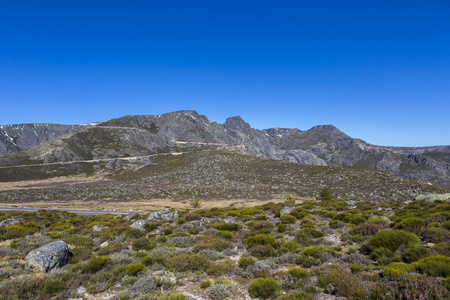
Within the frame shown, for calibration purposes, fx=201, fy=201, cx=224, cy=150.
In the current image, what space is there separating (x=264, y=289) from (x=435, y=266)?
5.97 meters

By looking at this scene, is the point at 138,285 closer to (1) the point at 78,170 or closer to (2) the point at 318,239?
(2) the point at 318,239

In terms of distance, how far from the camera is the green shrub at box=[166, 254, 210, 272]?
362 inches

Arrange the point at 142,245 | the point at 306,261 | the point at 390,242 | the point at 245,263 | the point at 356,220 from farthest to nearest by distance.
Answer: the point at 356,220 < the point at 142,245 < the point at 390,242 < the point at 245,263 < the point at 306,261

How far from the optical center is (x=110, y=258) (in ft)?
32.6

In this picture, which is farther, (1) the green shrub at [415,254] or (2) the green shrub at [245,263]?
(2) the green shrub at [245,263]

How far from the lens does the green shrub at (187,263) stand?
9.20 m

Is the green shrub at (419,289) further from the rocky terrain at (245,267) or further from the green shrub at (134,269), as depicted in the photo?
the green shrub at (134,269)

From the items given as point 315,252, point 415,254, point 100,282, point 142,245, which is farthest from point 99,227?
point 415,254

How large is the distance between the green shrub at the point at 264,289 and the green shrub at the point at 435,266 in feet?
16.7

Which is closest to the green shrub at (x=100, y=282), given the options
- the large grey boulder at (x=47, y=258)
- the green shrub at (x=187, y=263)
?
the green shrub at (x=187, y=263)

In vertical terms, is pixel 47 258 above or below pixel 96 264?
above

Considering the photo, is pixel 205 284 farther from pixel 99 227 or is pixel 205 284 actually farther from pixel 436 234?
pixel 99 227

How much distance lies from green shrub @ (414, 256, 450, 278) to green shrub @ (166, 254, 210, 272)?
323 inches

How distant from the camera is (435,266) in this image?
696 cm
